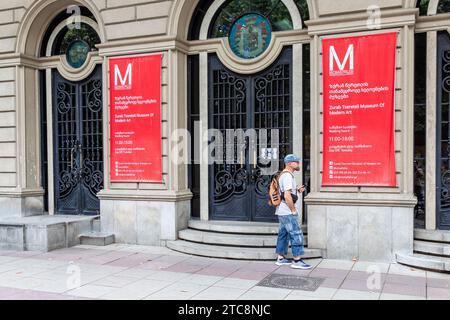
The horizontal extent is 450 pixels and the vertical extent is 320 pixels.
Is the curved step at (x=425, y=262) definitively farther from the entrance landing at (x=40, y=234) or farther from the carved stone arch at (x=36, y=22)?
the carved stone arch at (x=36, y=22)

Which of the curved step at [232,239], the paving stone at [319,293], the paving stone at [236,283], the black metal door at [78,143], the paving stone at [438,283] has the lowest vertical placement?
the paving stone at [236,283]

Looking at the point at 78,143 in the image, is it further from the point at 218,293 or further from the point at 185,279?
the point at 218,293

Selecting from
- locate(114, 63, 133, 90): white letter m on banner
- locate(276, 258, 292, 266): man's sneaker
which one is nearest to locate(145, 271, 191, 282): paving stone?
locate(276, 258, 292, 266): man's sneaker

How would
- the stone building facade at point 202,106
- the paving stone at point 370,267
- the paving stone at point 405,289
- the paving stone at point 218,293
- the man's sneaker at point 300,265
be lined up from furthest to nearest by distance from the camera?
the stone building facade at point 202,106
the man's sneaker at point 300,265
the paving stone at point 370,267
the paving stone at point 405,289
the paving stone at point 218,293

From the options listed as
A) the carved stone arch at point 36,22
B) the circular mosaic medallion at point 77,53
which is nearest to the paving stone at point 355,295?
the circular mosaic medallion at point 77,53

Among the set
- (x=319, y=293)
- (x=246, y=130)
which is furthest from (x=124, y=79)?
(x=319, y=293)

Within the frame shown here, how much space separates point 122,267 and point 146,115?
11.3ft

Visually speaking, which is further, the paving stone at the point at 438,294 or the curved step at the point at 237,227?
the curved step at the point at 237,227

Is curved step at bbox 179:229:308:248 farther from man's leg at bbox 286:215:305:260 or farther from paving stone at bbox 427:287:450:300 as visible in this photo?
paving stone at bbox 427:287:450:300

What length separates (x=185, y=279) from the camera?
7414 millimetres

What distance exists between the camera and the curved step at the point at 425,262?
7.39 meters

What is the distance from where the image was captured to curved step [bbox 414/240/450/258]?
7.77 m

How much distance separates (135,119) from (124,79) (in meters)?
0.94

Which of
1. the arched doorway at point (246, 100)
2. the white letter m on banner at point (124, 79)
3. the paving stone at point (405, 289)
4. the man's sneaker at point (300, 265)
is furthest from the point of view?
the white letter m on banner at point (124, 79)
